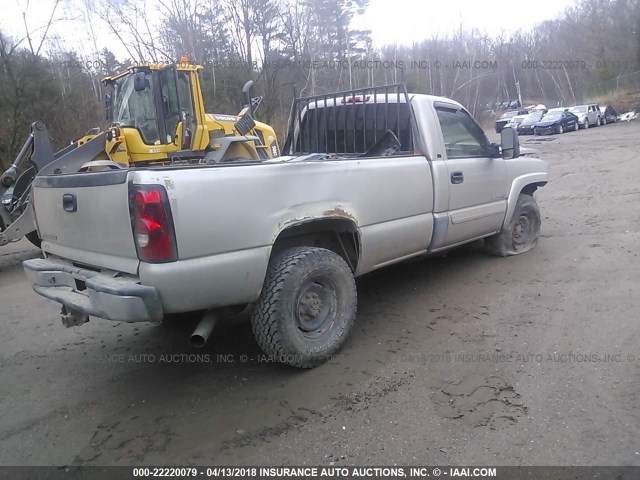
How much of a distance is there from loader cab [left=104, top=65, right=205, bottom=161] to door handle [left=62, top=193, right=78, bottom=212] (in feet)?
17.8

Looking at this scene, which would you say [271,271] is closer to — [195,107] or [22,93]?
[195,107]

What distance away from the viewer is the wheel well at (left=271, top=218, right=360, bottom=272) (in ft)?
11.7

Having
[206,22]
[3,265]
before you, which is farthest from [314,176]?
[206,22]

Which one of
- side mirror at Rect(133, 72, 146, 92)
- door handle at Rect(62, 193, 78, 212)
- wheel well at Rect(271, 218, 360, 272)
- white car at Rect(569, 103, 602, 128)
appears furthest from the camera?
white car at Rect(569, 103, 602, 128)

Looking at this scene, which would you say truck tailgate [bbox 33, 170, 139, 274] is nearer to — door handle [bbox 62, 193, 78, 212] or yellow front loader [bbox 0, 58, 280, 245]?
door handle [bbox 62, 193, 78, 212]

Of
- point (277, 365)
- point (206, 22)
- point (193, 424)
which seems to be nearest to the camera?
point (193, 424)

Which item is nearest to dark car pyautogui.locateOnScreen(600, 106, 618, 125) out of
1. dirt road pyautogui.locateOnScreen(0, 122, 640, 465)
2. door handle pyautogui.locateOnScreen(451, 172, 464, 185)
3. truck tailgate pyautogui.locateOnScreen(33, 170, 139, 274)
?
dirt road pyautogui.locateOnScreen(0, 122, 640, 465)

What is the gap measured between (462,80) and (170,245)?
2195 inches

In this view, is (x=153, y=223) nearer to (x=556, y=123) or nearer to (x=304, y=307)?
(x=304, y=307)

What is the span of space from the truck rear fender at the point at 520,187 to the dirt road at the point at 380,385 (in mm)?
686

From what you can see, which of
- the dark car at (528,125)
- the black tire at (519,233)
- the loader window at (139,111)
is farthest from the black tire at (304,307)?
the dark car at (528,125)

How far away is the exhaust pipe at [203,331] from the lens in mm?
3041

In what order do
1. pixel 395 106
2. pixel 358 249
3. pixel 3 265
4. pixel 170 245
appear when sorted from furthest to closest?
pixel 3 265 → pixel 395 106 → pixel 358 249 → pixel 170 245

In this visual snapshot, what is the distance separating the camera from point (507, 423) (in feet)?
9.18
